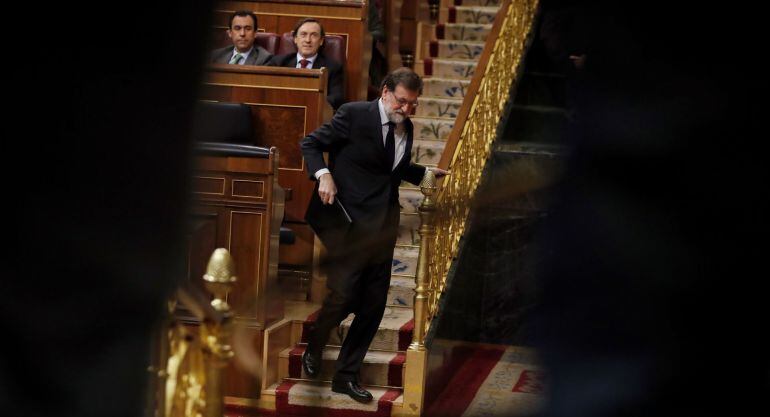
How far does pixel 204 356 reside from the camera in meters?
2.49

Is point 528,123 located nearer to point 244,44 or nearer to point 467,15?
point 467,15

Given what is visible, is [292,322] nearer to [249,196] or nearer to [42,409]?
[249,196]

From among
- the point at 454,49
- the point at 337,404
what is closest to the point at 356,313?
the point at 337,404

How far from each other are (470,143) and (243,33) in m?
1.61

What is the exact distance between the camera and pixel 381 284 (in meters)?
5.44

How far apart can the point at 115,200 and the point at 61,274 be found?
0.09 metres

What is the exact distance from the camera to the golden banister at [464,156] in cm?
559

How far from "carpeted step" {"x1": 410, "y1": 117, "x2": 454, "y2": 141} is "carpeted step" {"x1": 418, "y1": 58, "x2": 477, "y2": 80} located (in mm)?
954

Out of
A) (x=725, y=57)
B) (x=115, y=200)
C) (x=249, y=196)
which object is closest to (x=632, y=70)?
(x=725, y=57)

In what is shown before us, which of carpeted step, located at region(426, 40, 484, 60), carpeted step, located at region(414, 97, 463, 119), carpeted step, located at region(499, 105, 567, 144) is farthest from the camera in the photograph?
carpeted step, located at region(426, 40, 484, 60)

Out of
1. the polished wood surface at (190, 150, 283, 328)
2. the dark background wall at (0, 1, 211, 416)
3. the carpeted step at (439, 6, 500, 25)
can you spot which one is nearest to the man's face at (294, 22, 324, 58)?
the polished wood surface at (190, 150, 283, 328)

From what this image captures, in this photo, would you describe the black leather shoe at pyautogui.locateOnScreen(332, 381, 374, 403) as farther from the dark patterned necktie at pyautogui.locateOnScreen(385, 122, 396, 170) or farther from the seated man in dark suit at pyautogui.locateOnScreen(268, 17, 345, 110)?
the seated man in dark suit at pyautogui.locateOnScreen(268, 17, 345, 110)

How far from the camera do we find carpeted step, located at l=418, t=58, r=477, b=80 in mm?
9031

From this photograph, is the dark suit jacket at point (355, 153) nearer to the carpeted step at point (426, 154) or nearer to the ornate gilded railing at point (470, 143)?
the ornate gilded railing at point (470, 143)
